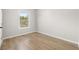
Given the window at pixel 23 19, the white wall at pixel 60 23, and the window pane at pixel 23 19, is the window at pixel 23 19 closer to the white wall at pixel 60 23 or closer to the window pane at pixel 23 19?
the window pane at pixel 23 19

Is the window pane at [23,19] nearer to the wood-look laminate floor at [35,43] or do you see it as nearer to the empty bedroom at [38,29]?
the empty bedroom at [38,29]

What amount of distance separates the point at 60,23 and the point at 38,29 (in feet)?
0.88

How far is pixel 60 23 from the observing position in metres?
1.18

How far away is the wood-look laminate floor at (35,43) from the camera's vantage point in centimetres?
111

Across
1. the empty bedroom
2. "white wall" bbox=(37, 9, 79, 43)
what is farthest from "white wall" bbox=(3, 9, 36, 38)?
"white wall" bbox=(37, 9, 79, 43)

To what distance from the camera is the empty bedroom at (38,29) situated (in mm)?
1104

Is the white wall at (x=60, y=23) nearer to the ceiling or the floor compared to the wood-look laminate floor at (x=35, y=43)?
nearer to the ceiling

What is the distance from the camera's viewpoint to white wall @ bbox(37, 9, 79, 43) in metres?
1.12

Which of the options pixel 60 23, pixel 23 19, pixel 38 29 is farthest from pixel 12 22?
pixel 60 23

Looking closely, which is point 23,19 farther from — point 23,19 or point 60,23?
point 60,23

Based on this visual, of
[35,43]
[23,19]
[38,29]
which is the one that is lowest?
[35,43]

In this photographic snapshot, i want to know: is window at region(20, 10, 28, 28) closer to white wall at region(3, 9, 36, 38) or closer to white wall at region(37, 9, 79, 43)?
white wall at region(3, 9, 36, 38)

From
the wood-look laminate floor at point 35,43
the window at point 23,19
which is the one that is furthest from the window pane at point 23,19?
the wood-look laminate floor at point 35,43
